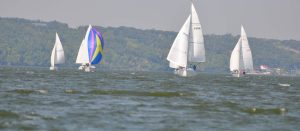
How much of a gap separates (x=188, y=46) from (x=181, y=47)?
172cm

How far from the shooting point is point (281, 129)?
36000 millimetres

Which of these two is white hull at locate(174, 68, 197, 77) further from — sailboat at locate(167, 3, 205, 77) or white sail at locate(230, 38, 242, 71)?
white sail at locate(230, 38, 242, 71)

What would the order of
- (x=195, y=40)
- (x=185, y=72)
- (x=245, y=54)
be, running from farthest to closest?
(x=245, y=54)
(x=185, y=72)
(x=195, y=40)

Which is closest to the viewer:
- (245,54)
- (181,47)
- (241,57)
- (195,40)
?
(181,47)

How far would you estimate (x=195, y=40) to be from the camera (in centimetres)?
Answer: 10931

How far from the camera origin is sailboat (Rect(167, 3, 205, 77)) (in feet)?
353

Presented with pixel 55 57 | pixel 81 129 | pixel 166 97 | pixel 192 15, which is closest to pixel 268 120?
pixel 81 129

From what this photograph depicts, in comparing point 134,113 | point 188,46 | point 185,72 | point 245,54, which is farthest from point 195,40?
point 134,113

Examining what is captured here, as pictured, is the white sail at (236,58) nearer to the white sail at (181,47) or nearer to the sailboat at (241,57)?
the sailboat at (241,57)

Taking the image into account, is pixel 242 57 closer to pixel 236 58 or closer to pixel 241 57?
pixel 241 57

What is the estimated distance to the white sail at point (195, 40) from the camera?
358ft

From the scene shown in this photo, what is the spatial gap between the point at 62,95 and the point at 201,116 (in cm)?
1424

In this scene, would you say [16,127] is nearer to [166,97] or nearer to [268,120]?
[268,120]

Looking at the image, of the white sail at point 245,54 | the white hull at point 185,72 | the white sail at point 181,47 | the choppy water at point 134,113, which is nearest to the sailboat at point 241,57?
the white sail at point 245,54
